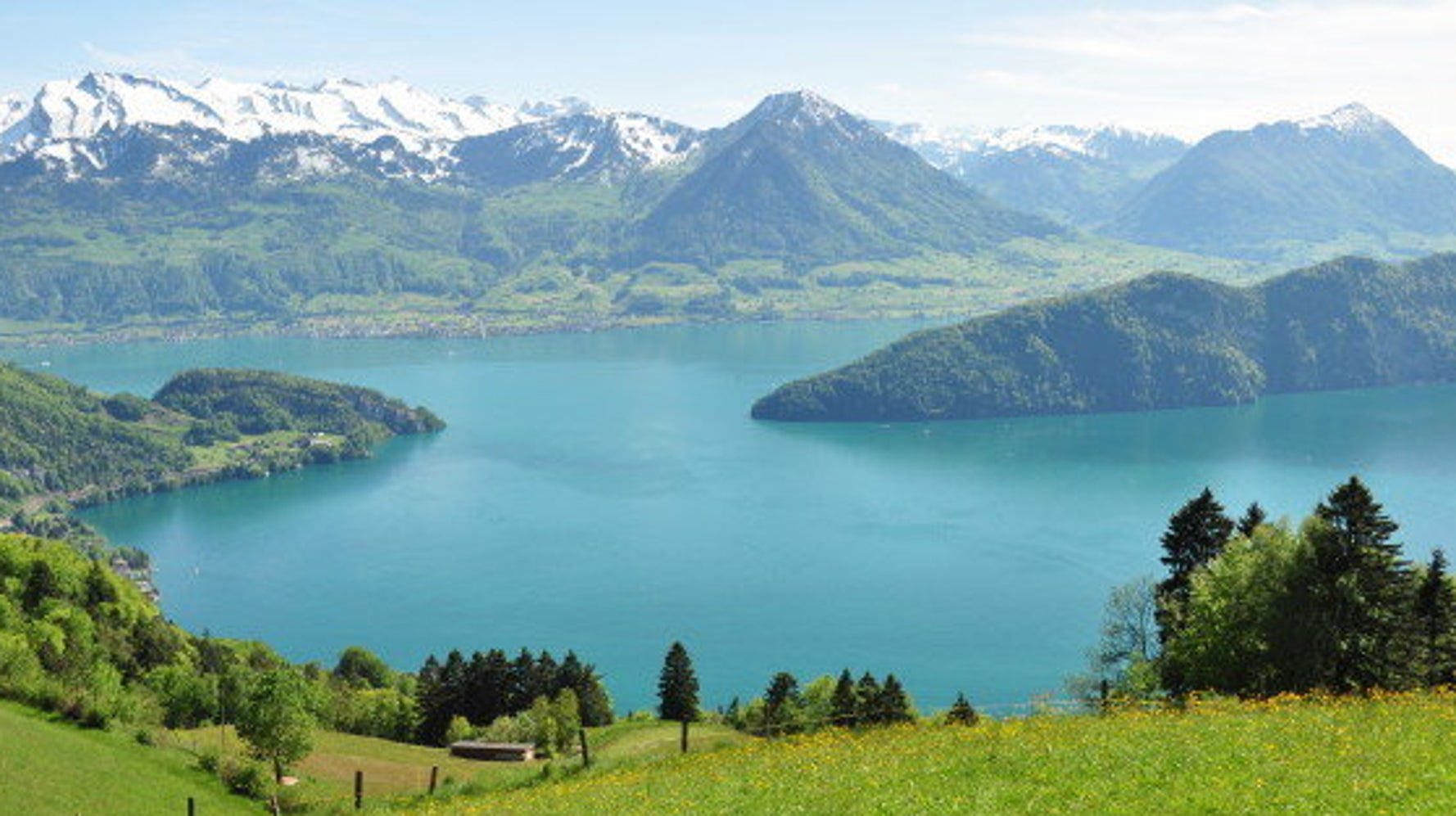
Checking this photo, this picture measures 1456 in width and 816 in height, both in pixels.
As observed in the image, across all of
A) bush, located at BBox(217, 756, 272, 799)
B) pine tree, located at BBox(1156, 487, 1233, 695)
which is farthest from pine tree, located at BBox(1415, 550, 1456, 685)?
bush, located at BBox(217, 756, 272, 799)

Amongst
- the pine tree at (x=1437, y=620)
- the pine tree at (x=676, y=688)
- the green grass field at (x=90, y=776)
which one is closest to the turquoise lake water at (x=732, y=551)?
the pine tree at (x=676, y=688)

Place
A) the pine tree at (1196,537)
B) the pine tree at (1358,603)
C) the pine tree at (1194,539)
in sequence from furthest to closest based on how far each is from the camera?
the pine tree at (1196,537) < the pine tree at (1194,539) < the pine tree at (1358,603)

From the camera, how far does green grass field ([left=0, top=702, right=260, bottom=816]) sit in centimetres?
3011

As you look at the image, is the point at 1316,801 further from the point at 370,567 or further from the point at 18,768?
the point at 370,567

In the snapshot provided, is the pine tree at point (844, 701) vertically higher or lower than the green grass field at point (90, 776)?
lower

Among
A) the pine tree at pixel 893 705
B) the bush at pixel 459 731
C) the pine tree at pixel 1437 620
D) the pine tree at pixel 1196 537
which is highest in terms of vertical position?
the pine tree at pixel 1196 537

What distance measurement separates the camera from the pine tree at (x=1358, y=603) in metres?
38.7

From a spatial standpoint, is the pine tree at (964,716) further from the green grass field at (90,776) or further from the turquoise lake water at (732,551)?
the turquoise lake water at (732,551)

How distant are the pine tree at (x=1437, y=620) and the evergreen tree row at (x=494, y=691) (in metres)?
43.3

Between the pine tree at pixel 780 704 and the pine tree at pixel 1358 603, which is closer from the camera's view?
the pine tree at pixel 1358 603

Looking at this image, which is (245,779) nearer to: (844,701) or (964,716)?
(964,716)

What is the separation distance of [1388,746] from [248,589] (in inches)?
5048

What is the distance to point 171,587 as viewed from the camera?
13575 cm

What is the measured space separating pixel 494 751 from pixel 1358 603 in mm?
31800
